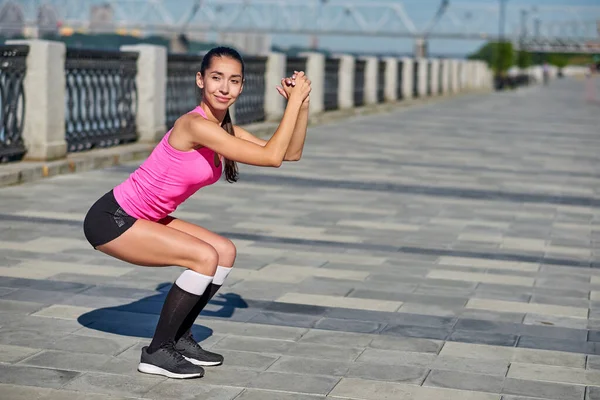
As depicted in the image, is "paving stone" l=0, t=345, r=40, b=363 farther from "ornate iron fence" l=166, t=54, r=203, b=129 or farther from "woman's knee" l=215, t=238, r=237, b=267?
"ornate iron fence" l=166, t=54, r=203, b=129

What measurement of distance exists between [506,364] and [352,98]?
77.5 feet

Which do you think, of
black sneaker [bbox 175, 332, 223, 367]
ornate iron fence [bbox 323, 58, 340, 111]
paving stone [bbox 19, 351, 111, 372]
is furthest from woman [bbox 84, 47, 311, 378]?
ornate iron fence [bbox 323, 58, 340, 111]

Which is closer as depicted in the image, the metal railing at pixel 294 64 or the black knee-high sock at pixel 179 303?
the black knee-high sock at pixel 179 303

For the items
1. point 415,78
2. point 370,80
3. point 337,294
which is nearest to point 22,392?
point 337,294

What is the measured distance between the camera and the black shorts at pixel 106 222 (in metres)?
4.92

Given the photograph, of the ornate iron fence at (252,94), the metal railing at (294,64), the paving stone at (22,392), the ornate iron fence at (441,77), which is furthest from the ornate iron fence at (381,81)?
the paving stone at (22,392)

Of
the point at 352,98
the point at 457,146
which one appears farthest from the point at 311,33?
the point at 457,146

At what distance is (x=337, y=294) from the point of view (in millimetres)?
6988

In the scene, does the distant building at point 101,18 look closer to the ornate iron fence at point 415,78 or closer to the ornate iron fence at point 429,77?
the ornate iron fence at point 429,77

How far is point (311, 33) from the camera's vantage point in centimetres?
15888

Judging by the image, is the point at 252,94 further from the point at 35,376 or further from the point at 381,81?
the point at 35,376

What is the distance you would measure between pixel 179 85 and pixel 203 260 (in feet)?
41.2

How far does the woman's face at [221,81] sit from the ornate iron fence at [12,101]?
758cm

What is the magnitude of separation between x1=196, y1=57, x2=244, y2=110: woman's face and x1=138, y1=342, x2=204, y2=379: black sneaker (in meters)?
1.09
